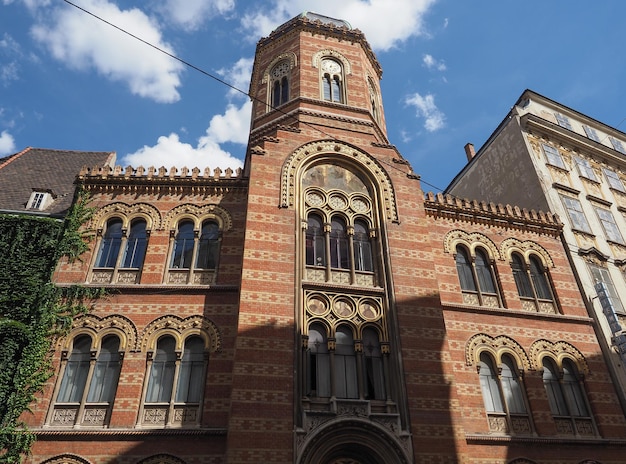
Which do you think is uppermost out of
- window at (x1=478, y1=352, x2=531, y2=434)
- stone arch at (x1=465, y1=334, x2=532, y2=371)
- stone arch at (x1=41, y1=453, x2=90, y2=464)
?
stone arch at (x1=465, y1=334, x2=532, y2=371)

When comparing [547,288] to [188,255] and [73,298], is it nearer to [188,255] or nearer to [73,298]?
[188,255]

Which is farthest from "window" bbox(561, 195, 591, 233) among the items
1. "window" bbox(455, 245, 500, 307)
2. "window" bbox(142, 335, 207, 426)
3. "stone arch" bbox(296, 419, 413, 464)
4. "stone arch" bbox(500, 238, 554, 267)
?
"window" bbox(142, 335, 207, 426)

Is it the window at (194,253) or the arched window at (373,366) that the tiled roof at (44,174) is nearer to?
the window at (194,253)

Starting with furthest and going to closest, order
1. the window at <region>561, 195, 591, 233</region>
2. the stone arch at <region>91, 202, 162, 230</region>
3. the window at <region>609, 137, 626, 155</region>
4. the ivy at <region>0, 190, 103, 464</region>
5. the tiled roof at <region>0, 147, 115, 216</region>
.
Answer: the window at <region>609, 137, 626, 155</region>
the window at <region>561, 195, 591, 233</region>
the tiled roof at <region>0, 147, 115, 216</region>
the stone arch at <region>91, 202, 162, 230</region>
the ivy at <region>0, 190, 103, 464</region>

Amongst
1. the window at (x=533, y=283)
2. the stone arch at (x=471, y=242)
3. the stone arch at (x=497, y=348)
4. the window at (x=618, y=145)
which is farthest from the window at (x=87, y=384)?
the window at (x=618, y=145)

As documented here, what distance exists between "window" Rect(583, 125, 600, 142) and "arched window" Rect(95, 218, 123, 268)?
80.9ft

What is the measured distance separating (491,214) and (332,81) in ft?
29.9

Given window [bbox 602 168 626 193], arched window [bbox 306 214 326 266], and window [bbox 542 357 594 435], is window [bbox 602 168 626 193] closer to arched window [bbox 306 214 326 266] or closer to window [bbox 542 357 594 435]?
window [bbox 542 357 594 435]

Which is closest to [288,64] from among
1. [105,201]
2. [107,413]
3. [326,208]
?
[326,208]

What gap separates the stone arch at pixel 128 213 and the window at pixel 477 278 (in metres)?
11.1

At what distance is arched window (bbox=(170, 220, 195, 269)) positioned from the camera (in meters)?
15.7

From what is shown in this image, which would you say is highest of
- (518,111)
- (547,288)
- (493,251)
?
(518,111)

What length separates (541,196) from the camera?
21281 mm

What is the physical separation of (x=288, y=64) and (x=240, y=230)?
955 centimetres
